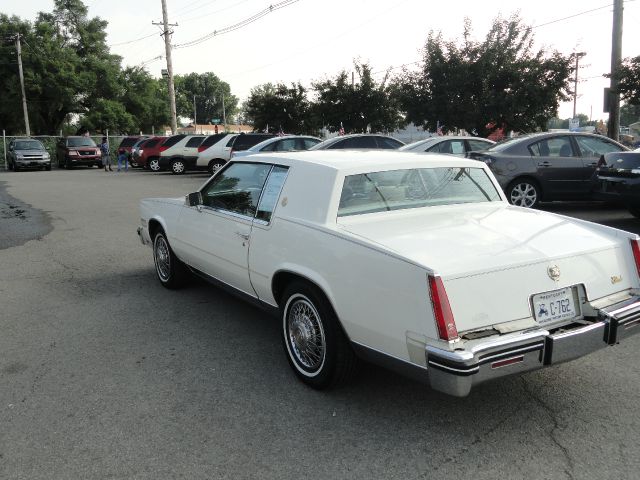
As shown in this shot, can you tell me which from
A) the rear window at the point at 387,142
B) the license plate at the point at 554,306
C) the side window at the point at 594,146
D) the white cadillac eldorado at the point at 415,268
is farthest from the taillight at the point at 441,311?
the rear window at the point at 387,142

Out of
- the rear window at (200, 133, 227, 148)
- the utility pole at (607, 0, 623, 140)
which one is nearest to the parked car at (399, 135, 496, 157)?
the utility pole at (607, 0, 623, 140)

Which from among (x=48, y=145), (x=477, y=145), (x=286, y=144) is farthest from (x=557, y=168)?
(x=48, y=145)

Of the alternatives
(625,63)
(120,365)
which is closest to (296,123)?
(625,63)

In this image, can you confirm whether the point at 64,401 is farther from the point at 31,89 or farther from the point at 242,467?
the point at 31,89

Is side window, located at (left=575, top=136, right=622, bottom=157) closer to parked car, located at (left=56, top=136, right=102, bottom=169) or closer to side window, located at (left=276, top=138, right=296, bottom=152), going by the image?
side window, located at (left=276, top=138, right=296, bottom=152)

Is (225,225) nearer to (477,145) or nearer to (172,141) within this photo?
(477,145)

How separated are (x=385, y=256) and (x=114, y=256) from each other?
576 centimetres

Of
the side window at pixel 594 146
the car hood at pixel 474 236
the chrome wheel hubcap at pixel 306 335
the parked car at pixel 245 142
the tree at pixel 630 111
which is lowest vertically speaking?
the chrome wheel hubcap at pixel 306 335

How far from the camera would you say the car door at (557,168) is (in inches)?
417

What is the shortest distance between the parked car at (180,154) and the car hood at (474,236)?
22.1 m

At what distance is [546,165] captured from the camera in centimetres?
1059

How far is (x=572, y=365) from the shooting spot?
13.0 feet

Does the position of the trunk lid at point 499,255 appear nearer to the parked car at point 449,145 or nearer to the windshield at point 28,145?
the parked car at point 449,145

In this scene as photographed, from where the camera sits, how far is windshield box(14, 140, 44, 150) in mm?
30312
